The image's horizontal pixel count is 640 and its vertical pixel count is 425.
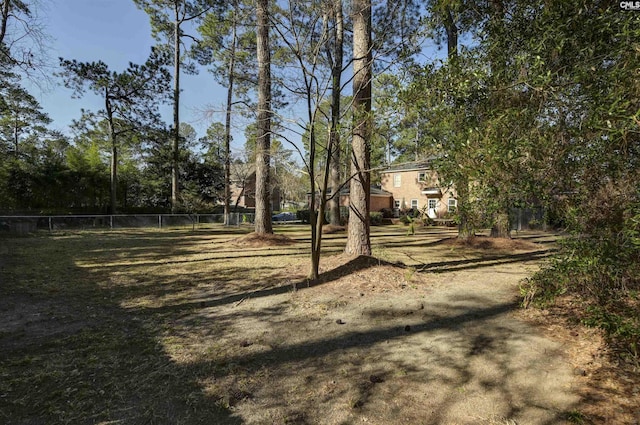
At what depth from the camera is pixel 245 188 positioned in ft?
135

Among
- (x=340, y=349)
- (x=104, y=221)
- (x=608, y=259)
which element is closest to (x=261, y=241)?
(x=340, y=349)

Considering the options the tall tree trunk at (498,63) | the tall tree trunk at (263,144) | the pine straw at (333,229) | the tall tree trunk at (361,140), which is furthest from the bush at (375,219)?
the tall tree trunk at (498,63)

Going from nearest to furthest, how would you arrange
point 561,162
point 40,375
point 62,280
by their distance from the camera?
point 561,162 < point 40,375 < point 62,280

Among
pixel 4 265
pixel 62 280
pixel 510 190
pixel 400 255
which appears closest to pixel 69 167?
pixel 4 265

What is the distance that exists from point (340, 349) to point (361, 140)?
420cm

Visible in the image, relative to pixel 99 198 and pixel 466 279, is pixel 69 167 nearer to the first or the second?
pixel 99 198

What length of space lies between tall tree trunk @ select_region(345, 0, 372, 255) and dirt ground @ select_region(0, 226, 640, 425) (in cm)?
67

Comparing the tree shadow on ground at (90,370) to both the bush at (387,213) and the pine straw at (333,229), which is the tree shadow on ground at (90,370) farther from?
the bush at (387,213)

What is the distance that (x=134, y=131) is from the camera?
71.7ft

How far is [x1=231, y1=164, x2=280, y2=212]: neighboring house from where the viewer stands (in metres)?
37.8

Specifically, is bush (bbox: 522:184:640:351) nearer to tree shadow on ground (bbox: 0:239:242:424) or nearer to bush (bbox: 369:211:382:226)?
tree shadow on ground (bbox: 0:239:242:424)

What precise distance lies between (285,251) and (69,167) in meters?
22.1

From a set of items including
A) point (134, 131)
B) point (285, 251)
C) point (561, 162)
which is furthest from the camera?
point (134, 131)

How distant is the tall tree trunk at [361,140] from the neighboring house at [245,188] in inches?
1157
